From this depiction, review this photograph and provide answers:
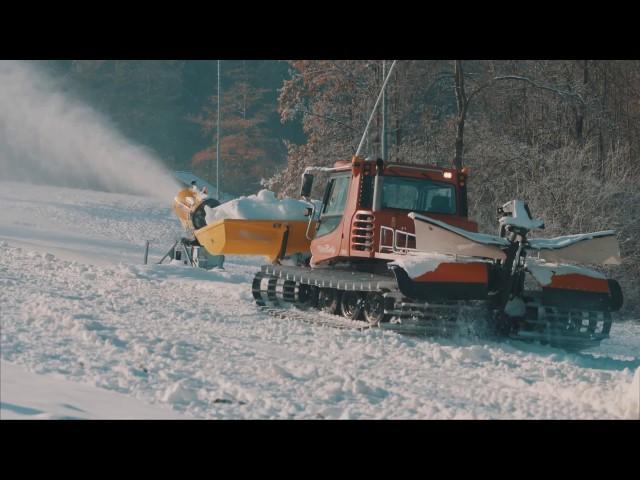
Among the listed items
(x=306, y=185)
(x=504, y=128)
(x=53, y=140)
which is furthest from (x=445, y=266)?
(x=53, y=140)

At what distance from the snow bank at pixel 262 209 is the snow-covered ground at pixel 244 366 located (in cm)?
148

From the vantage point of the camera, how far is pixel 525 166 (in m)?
28.8

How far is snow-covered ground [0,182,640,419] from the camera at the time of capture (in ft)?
26.3

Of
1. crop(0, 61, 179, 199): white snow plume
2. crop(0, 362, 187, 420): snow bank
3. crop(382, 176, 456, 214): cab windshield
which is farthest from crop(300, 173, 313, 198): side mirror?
crop(0, 61, 179, 199): white snow plume

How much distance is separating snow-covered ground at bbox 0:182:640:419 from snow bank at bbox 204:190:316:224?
1.48 metres

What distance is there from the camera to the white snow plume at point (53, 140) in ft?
170

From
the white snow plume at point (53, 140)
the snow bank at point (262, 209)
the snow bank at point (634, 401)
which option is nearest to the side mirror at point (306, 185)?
the snow bank at point (262, 209)

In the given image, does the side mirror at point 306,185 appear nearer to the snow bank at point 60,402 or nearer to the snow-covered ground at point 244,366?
the snow-covered ground at point 244,366

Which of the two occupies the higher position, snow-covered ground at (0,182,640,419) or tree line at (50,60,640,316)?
tree line at (50,60,640,316)

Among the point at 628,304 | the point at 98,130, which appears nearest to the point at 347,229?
the point at 628,304

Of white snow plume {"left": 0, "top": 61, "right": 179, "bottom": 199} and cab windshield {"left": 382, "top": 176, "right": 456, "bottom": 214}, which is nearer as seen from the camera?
cab windshield {"left": 382, "top": 176, "right": 456, "bottom": 214}

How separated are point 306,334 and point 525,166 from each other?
16.9 meters

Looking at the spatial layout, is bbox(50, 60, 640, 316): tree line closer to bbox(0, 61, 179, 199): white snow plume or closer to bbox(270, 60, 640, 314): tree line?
bbox(270, 60, 640, 314): tree line

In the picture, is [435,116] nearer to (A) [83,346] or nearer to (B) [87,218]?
(B) [87,218]
